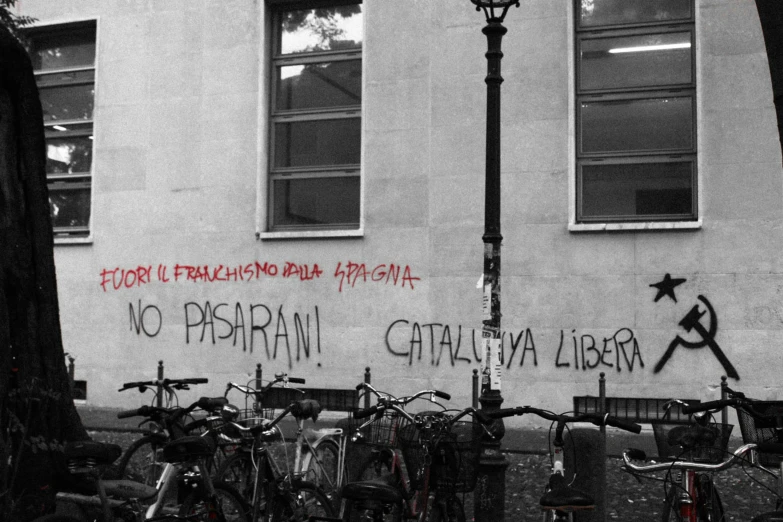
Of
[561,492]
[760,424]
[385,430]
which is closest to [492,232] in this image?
[385,430]

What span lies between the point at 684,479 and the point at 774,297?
7.53 meters

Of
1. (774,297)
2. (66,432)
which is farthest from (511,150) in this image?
(66,432)

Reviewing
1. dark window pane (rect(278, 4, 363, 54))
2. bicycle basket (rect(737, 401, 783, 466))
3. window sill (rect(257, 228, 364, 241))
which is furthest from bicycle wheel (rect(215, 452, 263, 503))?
dark window pane (rect(278, 4, 363, 54))

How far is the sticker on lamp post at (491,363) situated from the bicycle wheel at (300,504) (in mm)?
1411

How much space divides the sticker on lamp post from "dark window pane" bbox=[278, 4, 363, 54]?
8.34m

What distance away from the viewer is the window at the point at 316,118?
13758 mm

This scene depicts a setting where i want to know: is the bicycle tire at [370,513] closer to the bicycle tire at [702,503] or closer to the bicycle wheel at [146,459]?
the bicycle tire at [702,503]

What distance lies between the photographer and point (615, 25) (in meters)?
12.6

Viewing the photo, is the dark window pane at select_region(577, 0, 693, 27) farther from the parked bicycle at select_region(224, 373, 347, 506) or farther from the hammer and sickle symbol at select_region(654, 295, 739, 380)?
the parked bicycle at select_region(224, 373, 347, 506)

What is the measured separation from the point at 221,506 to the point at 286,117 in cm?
924

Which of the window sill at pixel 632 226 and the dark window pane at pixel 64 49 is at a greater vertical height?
the dark window pane at pixel 64 49

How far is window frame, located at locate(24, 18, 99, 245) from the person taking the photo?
14.9 metres

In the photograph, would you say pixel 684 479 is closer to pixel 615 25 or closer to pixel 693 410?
pixel 693 410

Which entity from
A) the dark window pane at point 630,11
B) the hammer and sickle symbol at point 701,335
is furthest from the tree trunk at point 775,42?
the dark window pane at point 630,11
